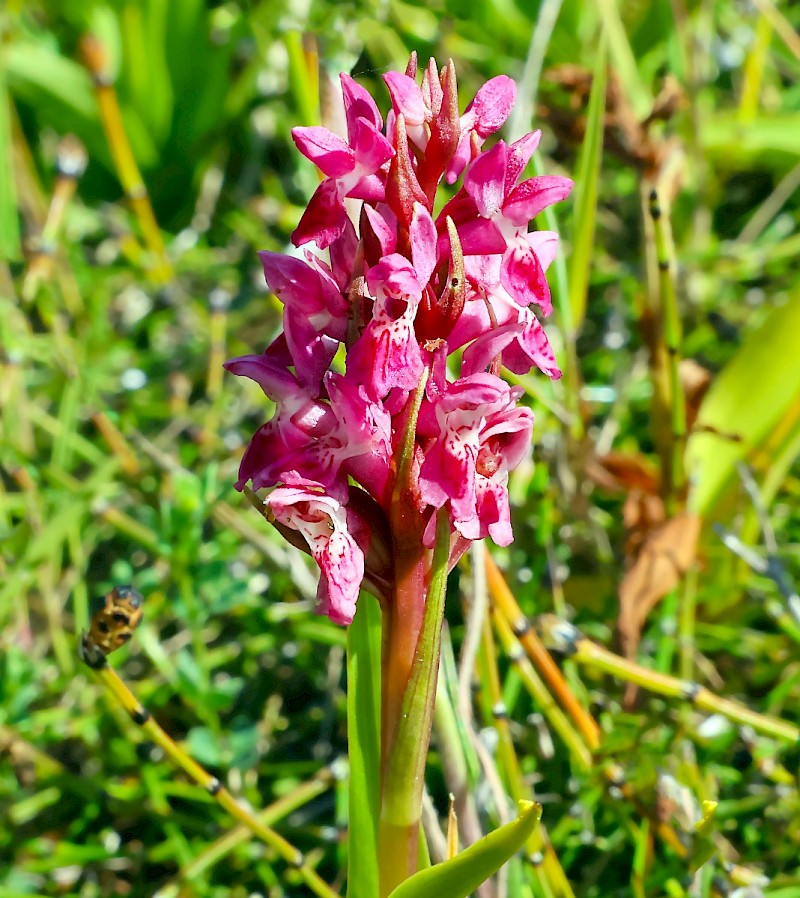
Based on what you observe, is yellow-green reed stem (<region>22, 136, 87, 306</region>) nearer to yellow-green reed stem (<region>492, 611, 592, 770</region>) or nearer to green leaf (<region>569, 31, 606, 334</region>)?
green leaf (<region>569, 31, 606, 334</region>)

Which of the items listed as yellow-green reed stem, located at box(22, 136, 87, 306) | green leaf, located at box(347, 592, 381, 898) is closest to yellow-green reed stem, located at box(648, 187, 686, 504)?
green leaf, located at box(347, 592, 381, 898)

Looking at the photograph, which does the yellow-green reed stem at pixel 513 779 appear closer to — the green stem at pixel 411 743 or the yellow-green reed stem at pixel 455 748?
the yellow-green reed stem at pixel 455 748

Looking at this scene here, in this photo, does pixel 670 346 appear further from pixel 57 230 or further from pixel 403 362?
pixel 57 230

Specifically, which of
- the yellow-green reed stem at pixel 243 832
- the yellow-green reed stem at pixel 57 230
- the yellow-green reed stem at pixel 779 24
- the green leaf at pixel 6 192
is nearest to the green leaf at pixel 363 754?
the yellow-green reed stem at pixel 243 832

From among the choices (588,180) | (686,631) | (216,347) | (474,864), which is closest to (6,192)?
(216,347)

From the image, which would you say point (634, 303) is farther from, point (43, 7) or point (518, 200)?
point (43, 7)
